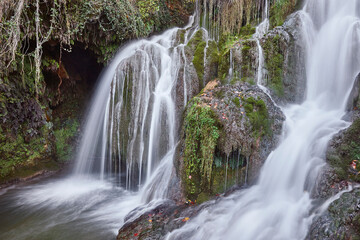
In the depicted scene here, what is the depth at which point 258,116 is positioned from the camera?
418cm

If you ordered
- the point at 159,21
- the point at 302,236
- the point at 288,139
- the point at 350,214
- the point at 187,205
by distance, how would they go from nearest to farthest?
the point at 350,214 < the point at 302,236 < the point at 187,205 < the point at 288,139 < the point at 159,21

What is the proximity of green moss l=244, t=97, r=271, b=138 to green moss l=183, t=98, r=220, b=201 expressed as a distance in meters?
0.76

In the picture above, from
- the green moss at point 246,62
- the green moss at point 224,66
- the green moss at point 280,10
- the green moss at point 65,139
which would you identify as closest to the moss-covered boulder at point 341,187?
the green moss at point 246,62

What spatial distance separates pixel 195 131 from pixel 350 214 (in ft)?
8.44

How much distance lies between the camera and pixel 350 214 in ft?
8.04

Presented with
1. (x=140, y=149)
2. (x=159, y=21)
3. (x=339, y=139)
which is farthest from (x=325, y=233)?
(x=159, y=21)

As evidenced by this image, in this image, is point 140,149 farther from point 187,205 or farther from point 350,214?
point 350,214

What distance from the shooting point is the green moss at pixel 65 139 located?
273 inches

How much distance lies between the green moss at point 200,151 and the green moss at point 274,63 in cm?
238

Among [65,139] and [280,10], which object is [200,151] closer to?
[65,139]

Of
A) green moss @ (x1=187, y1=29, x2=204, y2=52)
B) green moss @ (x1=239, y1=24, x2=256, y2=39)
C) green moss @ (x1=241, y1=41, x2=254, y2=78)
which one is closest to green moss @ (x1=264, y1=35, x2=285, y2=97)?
green moss @ (x1=241, y1=41, x2=254, y2=78)

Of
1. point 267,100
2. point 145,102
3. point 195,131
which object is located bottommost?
point 195,131

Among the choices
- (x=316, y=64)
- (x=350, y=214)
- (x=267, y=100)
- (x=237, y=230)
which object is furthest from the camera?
(x=316, y=64)

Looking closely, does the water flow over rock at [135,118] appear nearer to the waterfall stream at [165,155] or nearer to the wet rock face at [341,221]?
the waterfall stream at [165,155]
